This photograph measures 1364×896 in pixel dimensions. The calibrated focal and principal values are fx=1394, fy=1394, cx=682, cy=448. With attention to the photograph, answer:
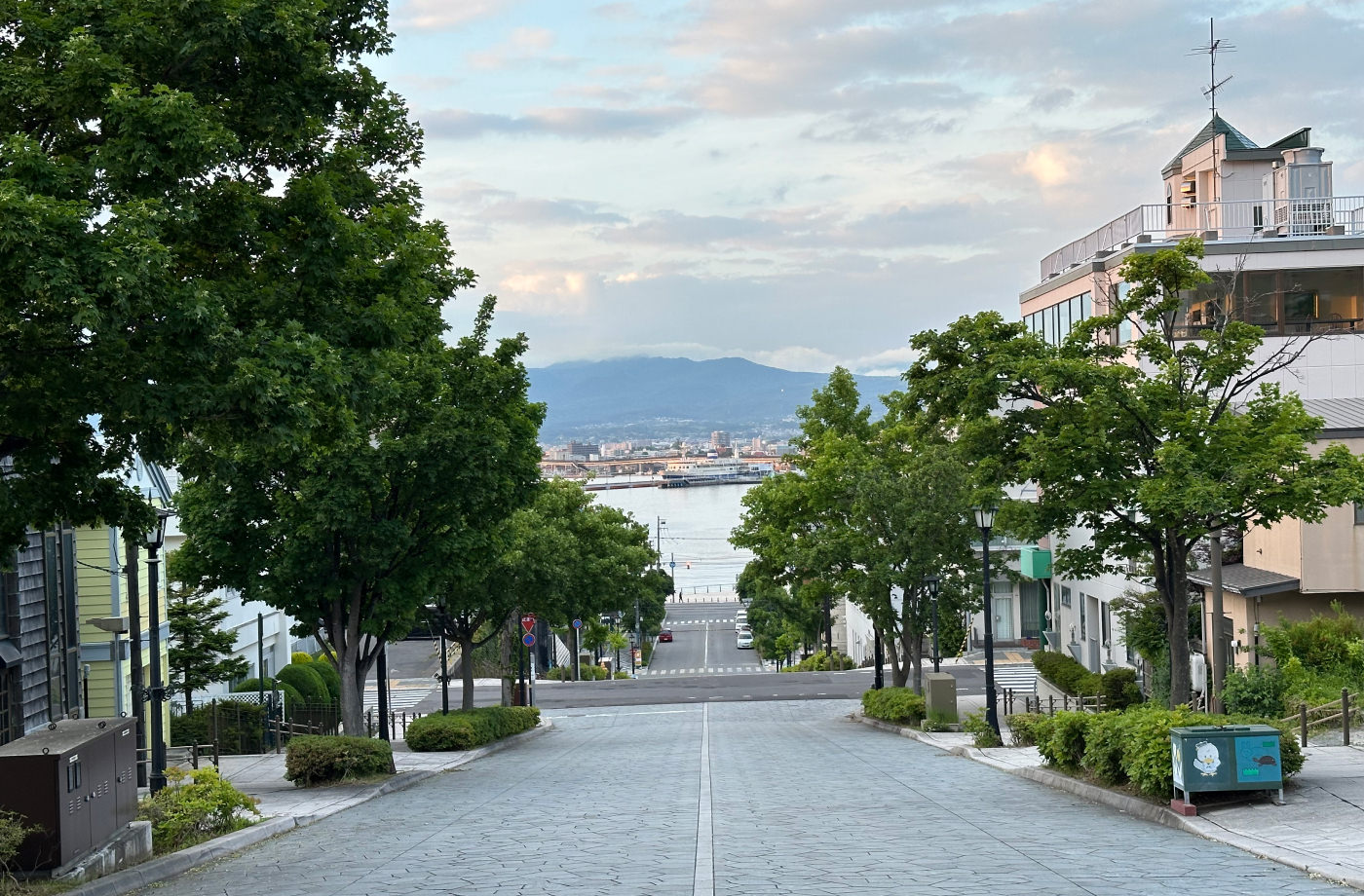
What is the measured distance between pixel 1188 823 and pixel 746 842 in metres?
4.28

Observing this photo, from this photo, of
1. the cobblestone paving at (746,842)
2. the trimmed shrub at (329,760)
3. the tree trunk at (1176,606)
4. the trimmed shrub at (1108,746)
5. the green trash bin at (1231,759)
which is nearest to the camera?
the cobblestone paving at (746,842)

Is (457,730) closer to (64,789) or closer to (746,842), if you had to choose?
(746,842)

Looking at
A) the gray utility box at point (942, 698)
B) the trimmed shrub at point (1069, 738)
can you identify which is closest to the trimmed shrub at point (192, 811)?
the trimmed shrub at point (1069, 738)

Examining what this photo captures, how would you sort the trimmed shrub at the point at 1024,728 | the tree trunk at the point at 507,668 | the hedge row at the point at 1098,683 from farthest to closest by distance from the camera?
the tree trunk at the point at 507,668
the hedge row at the point at 1098,683
the trimmed shrub at the point at 1024,728

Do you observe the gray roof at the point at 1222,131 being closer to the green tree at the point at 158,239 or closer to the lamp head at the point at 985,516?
the lamp head at the point at 985,516

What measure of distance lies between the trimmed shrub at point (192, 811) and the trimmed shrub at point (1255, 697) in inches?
664

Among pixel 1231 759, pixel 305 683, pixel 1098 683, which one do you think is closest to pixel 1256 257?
pixel 1098 683

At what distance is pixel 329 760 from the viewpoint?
22328mm

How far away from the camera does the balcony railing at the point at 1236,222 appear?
40062 mm

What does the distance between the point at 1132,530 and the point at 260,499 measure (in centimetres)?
1499

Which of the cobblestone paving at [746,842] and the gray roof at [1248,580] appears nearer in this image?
the cobblestone paving at [746,842]

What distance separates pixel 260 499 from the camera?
24844 millimetres

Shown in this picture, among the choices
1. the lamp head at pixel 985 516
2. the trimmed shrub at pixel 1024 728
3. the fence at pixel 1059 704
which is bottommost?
the fence at pixel 1059 704

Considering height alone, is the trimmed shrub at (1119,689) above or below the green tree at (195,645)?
Result: below
